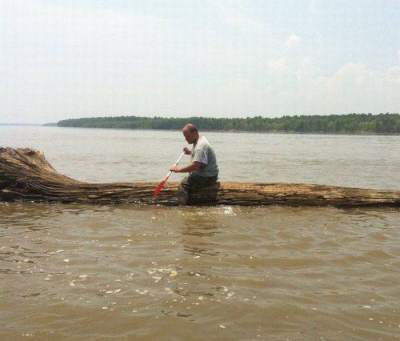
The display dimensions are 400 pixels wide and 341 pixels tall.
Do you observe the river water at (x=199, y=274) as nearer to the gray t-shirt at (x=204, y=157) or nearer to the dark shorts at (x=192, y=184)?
the dark shorts at (x=192, y=184)

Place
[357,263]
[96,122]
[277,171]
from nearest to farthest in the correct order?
[357,263] < [277,171] < [96,122]

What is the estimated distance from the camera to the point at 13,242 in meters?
7.19

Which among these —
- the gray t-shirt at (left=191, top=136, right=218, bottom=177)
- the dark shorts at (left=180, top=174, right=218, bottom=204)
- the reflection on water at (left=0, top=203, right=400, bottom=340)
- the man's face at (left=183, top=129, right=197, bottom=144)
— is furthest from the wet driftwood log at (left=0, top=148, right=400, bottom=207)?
the man's face at (left=183, top=129, right=197, bottom=144)

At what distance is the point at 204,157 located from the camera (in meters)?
9.87

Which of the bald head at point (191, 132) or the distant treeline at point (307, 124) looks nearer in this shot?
the bald head at point (191, 132)

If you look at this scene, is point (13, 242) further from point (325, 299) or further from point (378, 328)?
point (378, 328)

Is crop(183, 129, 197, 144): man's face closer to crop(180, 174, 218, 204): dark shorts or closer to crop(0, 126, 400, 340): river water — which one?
crop(180, 174, 218, 204): dark shorts

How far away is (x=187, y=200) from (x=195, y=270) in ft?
14.3

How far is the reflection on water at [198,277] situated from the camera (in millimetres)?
4359

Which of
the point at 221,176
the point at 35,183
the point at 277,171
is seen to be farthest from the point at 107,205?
the point at 277,171

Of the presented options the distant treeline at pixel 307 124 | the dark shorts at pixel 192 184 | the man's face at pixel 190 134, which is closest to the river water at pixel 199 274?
the dark shorts at pixel 192 184

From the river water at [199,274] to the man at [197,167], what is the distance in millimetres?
770

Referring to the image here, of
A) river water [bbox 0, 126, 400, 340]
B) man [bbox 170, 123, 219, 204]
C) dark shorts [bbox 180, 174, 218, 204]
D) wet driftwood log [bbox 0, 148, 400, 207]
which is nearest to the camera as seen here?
river water [bbox 0, 126, 400, 340]

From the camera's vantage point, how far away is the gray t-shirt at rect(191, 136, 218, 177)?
987 centimetres
